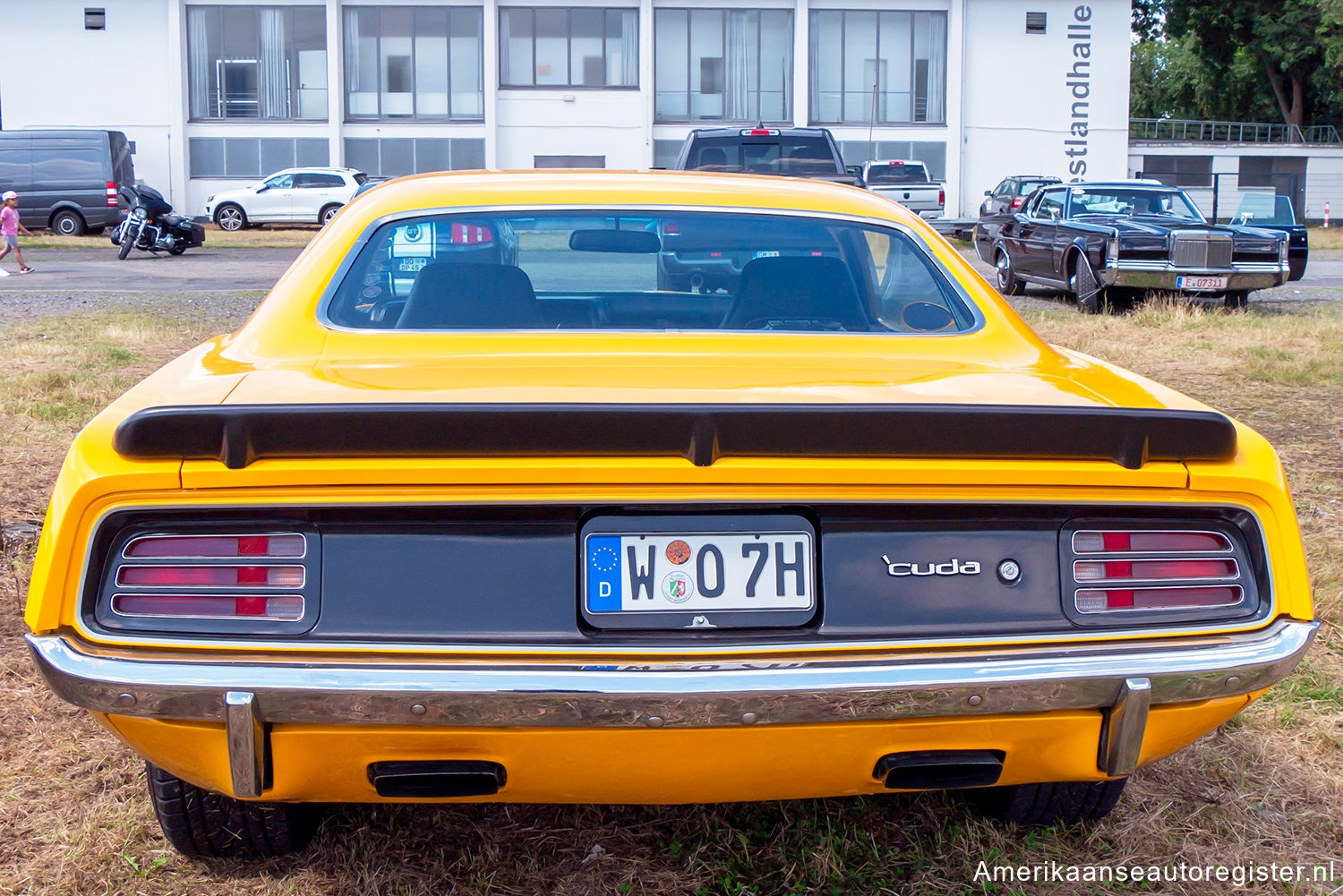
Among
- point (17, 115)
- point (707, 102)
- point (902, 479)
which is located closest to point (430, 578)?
point (902, 479)

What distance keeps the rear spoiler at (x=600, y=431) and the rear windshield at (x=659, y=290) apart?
859 mm

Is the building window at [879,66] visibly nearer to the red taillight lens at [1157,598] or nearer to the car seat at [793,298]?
the car seat at [793,298]

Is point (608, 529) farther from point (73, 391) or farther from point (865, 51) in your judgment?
point (865, 51)

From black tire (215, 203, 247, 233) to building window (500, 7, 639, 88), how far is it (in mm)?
10848

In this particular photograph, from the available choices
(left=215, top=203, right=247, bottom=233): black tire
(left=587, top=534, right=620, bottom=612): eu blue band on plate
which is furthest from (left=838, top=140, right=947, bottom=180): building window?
(left=587, top=534, right=620, bottom=612): eu blue band on plate

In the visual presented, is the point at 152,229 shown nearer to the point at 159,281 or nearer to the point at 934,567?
the point at 159,281

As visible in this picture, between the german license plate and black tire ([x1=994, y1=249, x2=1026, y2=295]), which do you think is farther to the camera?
black tire ([x1=994, y1=249, x2=1026, y2=295])

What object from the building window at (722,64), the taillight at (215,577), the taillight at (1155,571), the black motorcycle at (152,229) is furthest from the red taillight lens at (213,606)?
the building window at (722,64)

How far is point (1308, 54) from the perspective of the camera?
4900cm

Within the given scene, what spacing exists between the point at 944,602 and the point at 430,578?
33.3 inches

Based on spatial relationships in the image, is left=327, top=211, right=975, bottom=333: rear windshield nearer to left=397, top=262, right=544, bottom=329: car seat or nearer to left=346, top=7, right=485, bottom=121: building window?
left=397, top=262, right=544, bottom=329: car seat

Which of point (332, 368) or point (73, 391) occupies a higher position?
point (332, 368)

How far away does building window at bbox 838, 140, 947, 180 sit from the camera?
129 feet

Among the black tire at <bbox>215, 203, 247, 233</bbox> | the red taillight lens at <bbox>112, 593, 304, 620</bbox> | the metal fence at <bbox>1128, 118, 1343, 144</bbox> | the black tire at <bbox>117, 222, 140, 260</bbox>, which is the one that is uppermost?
the metal fence at <bbox>1128, 118, 1343, 144</bbox>
